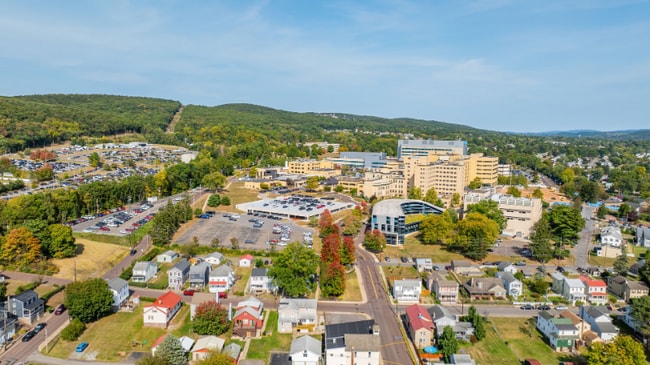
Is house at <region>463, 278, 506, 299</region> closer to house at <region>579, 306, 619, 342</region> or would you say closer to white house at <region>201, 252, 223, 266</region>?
house at <region>579, 306, 619, 342</region>

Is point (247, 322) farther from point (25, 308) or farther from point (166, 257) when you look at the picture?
point (166, 257)

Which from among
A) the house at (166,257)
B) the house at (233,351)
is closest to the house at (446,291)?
the house at (233,351)

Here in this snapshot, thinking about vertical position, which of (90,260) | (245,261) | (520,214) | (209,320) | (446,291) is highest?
(520,214)

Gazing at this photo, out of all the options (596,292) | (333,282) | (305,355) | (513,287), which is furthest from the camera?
(513,287)

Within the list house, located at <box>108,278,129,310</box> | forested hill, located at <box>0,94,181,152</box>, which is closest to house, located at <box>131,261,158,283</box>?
house, located at <box>108,278,129,310</box>

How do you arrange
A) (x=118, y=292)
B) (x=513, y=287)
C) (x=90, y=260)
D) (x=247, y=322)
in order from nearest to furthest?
1. (x=247, y=322)
2. (x=118, y=292)
3. (x=513, y=287)
4. (x=90, y=260)

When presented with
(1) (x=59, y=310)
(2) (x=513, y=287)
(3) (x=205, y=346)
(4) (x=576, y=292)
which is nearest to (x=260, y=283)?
(3) (x=205, y=346)

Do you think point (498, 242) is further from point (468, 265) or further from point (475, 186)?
point (475, 186)
